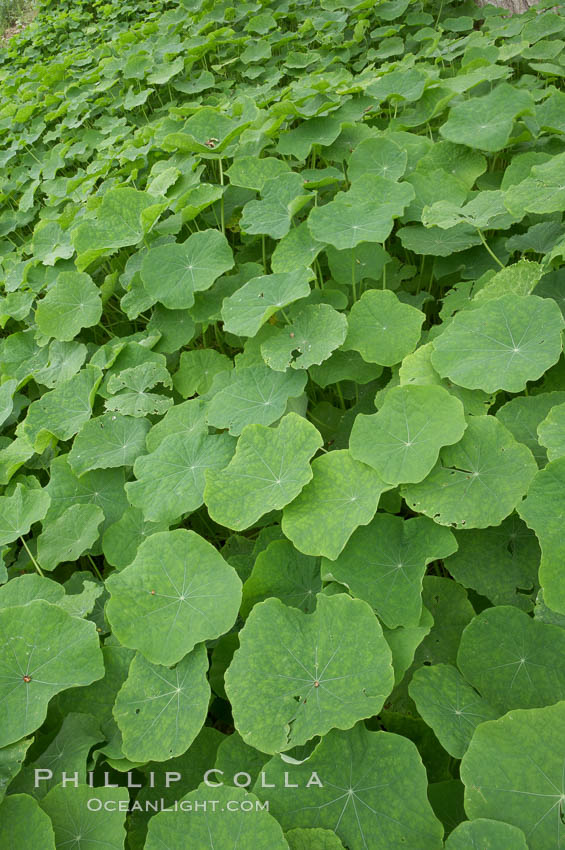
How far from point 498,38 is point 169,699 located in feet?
14.2

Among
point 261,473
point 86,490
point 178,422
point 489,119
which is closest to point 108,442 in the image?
point 86,490

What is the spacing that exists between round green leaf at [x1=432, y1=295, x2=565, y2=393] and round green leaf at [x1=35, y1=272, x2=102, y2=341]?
155cm

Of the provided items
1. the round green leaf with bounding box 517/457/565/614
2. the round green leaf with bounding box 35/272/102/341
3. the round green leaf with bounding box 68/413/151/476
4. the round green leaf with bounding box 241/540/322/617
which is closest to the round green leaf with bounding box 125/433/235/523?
the round green leaf with bounding box 68/413/151/476

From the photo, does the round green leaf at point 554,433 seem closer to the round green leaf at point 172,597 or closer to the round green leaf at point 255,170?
the round green leaf at point 172,597

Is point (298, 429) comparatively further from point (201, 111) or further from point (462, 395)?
point (201, 111)

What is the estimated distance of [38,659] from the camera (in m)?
1.40

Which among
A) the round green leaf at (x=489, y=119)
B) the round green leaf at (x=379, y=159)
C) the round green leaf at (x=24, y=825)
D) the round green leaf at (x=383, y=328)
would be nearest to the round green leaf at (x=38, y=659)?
the round green leaf at (x=24, y=825)

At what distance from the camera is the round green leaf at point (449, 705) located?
1170 millimetres

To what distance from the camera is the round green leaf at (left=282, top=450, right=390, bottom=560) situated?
1422 mm

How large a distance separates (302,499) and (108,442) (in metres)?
0.85

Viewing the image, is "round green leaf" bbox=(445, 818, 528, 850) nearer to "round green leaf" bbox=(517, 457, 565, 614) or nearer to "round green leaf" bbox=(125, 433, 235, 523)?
"round green leaf" bbox=(517, 457, 565, 614)

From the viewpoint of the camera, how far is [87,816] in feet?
3.98

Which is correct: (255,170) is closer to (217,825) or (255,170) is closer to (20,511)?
(20,511)

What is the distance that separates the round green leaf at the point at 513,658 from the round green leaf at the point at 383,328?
831 millimetres
